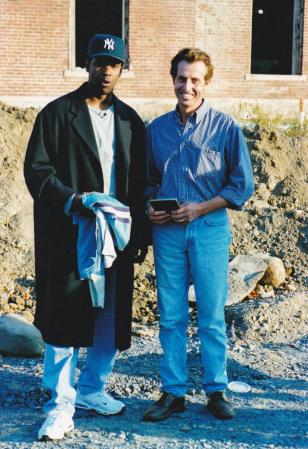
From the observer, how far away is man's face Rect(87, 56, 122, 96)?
4.50m

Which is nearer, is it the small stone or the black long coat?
the black long coat

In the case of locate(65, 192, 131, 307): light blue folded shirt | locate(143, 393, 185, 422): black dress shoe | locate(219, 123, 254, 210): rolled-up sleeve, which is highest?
locate(219, 123, 254, 210): rolled-up sleeve

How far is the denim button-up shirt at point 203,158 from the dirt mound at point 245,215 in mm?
3097

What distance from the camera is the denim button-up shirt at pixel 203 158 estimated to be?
4.68 meters

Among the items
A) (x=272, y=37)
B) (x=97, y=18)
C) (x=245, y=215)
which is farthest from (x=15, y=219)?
(x=272, y=37)

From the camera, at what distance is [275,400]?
5.37 m

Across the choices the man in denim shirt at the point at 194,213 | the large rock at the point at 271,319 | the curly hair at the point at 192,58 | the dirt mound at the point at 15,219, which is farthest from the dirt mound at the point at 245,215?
the curly hair at the point at 192,58

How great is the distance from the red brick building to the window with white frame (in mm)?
3536

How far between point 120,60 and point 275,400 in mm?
2649

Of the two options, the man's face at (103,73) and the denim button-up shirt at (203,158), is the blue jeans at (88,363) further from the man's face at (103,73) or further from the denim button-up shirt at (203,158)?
the man's face at (103,73)

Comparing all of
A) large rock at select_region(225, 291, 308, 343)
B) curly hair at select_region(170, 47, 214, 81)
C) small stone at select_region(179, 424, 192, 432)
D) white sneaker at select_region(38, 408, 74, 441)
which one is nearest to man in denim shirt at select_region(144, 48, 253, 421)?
curly hair at select_region(170, 47, 214, 81)

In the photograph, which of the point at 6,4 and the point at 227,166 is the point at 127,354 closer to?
the point at 227,166

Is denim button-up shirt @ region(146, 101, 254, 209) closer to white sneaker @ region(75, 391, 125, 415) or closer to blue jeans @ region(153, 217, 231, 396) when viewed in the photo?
blue jeans @ region(153, 217, 231, 396)

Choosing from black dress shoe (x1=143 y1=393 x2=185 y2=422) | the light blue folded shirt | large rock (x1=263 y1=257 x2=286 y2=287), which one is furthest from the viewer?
large rock (x1=263 y1=257 x2=286 y2=287)
